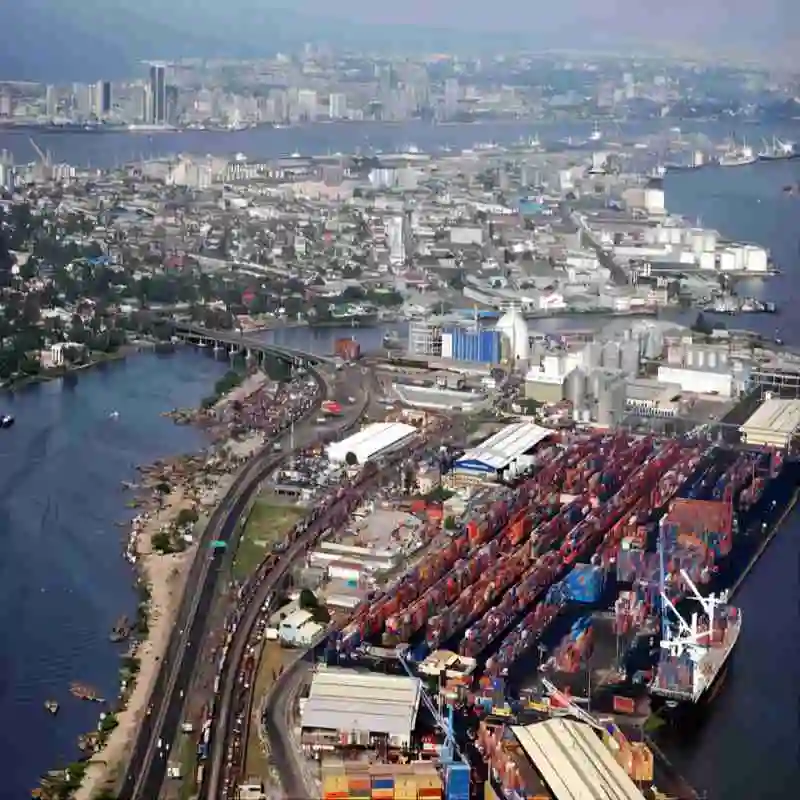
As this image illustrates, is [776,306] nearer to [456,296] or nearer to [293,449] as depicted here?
[456,296]

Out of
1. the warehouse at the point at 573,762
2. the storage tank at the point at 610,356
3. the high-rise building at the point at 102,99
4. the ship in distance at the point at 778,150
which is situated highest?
the ship in distance at the point at 778,150

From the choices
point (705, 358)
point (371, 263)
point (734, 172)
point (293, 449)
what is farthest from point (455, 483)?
point (734, 172)

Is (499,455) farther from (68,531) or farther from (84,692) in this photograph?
(84,692)

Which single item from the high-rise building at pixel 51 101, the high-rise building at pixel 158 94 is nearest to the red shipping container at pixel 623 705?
the high-rise building at pixel 51 101

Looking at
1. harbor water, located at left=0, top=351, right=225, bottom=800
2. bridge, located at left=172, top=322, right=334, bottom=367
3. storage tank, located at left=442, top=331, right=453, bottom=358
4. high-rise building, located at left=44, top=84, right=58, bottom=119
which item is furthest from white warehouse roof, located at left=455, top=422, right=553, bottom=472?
high-rise building, located at left=44, top=84, right=58, bottom=119

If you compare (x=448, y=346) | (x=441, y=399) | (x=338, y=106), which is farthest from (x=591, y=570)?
(x=338, y=106)

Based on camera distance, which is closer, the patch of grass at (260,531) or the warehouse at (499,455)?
the patch of grass at (260,531)

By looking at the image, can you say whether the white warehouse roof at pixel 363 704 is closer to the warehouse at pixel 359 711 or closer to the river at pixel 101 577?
the warehouse at pixel 359 711
